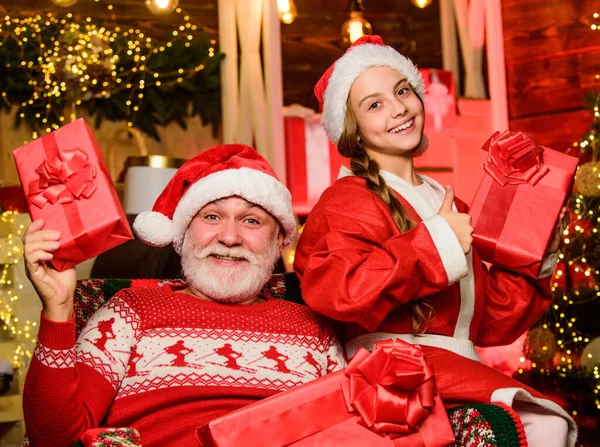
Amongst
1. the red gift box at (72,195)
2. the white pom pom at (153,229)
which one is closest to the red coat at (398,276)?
the white pom pom at (153,229)

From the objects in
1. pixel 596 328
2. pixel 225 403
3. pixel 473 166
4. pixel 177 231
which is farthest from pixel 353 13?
pixel 225 403

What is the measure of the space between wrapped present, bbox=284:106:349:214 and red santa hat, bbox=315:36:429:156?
8.09 feet

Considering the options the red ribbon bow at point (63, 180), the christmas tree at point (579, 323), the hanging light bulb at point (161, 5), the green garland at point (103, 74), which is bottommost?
the christmas tree at point (579, 323)

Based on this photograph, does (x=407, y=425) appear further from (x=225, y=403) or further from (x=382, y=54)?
(x=382, y=54)

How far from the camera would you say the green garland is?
446 centimetres

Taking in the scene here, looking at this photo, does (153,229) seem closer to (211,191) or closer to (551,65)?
(211,191)

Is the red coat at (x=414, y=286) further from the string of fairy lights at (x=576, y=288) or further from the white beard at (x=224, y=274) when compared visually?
the string of fairy lights at (x=576, y=288)

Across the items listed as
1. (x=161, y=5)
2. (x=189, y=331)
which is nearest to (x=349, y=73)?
(x=189, y=331)

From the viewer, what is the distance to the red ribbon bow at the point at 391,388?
160 centimetres

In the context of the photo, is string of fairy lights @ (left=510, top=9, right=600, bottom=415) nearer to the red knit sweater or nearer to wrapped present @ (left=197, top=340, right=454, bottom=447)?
the red knit sweater

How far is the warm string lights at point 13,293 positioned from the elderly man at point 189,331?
58.1 inches

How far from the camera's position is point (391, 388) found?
162 centimetres

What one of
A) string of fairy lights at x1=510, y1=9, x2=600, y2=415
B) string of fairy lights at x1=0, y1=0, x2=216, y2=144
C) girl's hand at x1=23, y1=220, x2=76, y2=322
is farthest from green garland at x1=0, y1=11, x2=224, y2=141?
girl's hand at x1=23, y1=220, x2=76, y2=322

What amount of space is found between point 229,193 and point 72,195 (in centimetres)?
44
